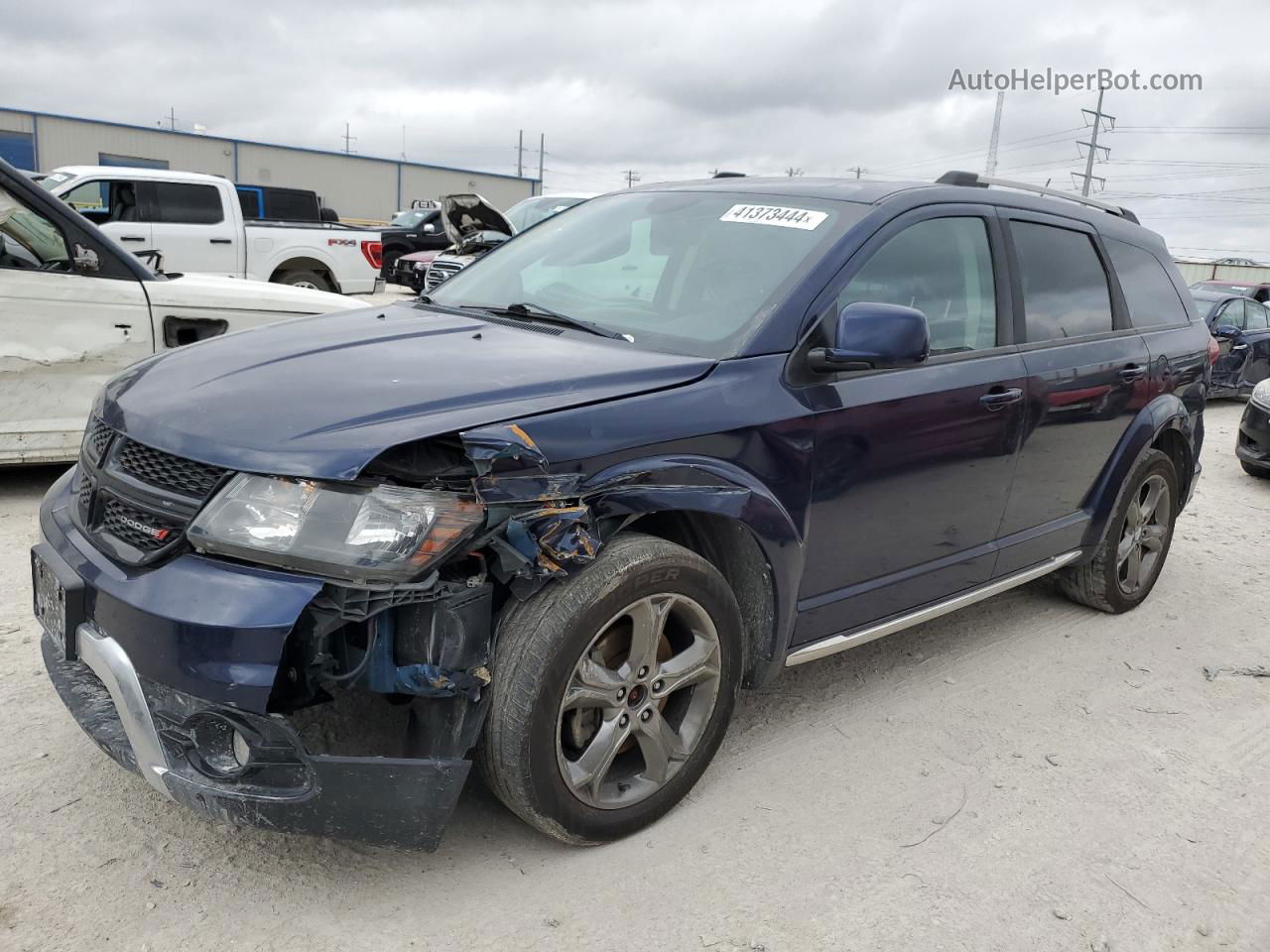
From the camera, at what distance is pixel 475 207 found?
12203mm

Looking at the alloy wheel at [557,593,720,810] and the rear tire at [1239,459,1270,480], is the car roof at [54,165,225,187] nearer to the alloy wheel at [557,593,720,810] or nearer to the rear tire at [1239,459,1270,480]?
the alloy wheel at [557,593,720,810]

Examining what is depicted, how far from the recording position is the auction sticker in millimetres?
3294

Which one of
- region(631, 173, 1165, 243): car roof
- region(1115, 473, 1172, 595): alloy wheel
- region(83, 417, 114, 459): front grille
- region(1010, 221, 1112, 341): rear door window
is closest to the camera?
region(83, 417, 114, 459): front grille

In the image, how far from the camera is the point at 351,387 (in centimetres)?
251

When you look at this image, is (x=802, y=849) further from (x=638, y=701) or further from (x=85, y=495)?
(x=85, y=495)

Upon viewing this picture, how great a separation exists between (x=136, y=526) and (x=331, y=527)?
56 centimetres

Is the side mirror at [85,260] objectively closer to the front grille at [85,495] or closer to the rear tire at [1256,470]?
the front grille at [85,495]

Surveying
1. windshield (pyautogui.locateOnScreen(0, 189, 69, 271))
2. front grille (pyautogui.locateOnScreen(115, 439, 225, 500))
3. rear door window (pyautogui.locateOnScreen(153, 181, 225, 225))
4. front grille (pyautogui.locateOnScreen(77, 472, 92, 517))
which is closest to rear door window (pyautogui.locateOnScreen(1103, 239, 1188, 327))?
front grille (pyautogui.locateOnScreen(115, 439, 225, 500))

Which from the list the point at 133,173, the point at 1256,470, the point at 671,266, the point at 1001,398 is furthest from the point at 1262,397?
the point at 133,173

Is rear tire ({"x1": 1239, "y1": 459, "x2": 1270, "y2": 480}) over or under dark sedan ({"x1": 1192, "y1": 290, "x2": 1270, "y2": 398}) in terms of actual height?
under

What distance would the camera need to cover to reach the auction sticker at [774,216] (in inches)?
130

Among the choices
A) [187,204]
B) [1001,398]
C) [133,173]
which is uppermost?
[133,173]

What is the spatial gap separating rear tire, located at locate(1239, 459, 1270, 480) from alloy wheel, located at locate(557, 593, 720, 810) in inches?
300

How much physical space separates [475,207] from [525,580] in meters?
10.6
